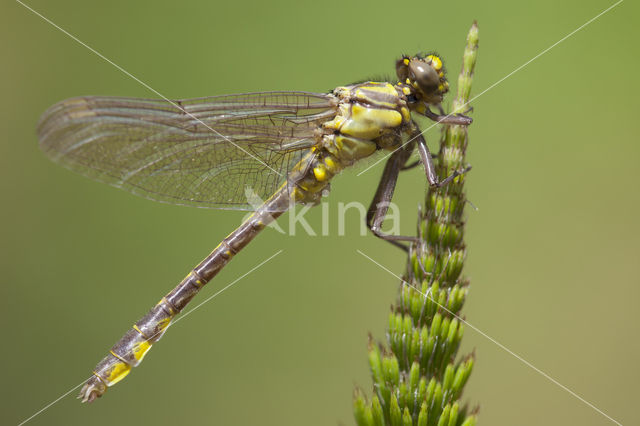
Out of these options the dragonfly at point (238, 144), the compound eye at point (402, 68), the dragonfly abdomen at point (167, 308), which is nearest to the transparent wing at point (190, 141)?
the dragonfly at point (238, 144)

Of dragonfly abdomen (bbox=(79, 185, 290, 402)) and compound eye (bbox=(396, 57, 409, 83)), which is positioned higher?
compound eye (bbox=(396, 57, 409, 83))

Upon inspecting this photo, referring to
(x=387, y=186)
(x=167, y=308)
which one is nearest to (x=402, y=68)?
(x=387, y=186)

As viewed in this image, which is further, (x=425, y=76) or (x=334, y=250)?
(x=334, y=250)

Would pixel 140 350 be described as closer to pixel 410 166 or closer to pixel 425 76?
pixel 410 166

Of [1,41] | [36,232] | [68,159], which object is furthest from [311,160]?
[1,41]

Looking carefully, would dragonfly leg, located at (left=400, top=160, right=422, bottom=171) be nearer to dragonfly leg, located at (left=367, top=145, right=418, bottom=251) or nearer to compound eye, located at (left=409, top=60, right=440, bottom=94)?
dragonfly leg, located at (left=367, top=145, right=418, bottom=251)

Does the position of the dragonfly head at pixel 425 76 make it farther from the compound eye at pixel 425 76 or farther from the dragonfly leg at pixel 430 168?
the dragonfly leg at pixel 430 168

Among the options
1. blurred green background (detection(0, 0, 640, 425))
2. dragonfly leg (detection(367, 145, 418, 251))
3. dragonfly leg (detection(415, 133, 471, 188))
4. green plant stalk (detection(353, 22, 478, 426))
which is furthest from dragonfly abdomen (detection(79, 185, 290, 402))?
blurred green background (detection(0, 0, 640, 425))

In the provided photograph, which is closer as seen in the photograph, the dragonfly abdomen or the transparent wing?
the dragonfly abdomen
